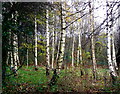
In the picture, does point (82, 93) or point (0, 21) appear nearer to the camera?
point (0, 21)

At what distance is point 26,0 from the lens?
4051mm

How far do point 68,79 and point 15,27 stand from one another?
3.73m

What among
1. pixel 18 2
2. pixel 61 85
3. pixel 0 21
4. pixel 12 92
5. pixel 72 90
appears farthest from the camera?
pixel 61 85

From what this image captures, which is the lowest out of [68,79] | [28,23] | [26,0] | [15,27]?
[68,79]

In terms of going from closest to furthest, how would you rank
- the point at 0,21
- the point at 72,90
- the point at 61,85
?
the point at 0,21, the point at 72,90, the point at 61,85

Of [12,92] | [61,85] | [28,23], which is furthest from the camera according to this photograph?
[61,85]

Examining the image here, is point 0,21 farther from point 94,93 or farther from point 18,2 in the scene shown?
point 94,93

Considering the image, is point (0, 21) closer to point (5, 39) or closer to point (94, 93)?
point (5, 39)

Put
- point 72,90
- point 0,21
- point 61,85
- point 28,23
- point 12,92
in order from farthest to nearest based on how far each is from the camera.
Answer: point 61,85
point 72,90
point 12,92
point 28,23
point 0,21

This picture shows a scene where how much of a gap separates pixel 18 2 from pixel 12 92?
362 cm

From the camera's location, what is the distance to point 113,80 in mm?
5879

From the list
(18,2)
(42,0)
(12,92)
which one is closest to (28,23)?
(18,2)

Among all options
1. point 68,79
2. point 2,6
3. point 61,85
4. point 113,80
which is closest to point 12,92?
point 61,85

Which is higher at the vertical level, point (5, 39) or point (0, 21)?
point (0, 21)
